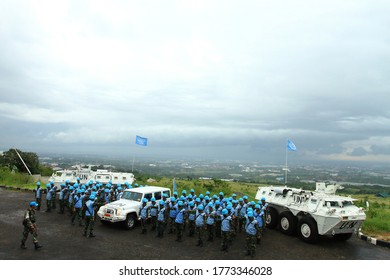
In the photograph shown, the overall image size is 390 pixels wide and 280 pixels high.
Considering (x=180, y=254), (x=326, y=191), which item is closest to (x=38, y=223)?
(x=180, y=254)

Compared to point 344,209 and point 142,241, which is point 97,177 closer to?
point 142,241

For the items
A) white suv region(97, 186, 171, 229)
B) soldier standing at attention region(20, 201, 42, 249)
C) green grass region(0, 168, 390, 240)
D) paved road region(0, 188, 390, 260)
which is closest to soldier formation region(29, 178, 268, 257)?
paved road region(0, 188, 390, 260)

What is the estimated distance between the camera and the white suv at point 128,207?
13.1m

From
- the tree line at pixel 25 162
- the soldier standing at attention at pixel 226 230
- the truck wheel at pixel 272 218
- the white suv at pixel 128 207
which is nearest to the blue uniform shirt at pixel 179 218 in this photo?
the soldier standing at attention at pixel 226 230

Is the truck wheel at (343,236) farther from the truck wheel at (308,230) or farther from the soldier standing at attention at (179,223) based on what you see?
the soldier standing at attention at (179,223)

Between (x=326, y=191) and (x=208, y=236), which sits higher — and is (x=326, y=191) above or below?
above

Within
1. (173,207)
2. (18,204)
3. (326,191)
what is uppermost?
(326,191)

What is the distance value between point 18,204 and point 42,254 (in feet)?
34.6

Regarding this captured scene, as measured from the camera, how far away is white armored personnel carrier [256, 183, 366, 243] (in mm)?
11695

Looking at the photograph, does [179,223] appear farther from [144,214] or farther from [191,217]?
[144,214]

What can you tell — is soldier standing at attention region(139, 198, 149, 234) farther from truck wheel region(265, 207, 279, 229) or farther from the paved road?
truck wheel region(265, 207, 279, 229)

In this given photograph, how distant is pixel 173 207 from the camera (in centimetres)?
1289

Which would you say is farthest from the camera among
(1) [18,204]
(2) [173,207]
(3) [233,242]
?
(1) [18,204]

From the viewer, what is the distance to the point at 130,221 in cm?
1345
